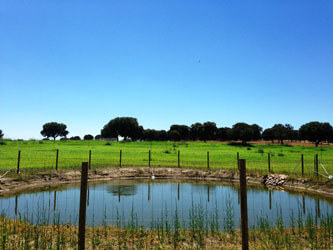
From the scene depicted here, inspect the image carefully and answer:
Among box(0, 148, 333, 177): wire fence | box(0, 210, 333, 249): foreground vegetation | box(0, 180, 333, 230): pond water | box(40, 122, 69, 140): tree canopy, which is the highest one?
box(40, 122, 69, 140): tree canopy

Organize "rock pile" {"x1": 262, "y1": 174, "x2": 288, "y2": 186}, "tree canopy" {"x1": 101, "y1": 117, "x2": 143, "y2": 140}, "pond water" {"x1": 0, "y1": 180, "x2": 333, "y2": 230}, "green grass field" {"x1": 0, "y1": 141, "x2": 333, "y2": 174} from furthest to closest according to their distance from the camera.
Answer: "tree canopy" {"x1": 101, "y1": 117, "x2": 143, "y2": 140} < "green grass field" {"x1": 0, "y1": 141, "x2": 333, "y2": 174} < "rock pile" {"x1": 262, "y1": 174, "x2": 288, "y2": 186} < "pond water" {"x1": 0, "y1": 180, "x2": 333, "y2": 230}

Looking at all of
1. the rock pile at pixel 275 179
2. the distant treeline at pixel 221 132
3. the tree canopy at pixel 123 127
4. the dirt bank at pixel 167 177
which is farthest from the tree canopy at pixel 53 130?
the rock pile at pixel 275 179

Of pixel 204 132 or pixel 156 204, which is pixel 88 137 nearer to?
pixel 204 132

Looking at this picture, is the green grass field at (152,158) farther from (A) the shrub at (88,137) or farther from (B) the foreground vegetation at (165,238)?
(A) the shrub at (88,137)

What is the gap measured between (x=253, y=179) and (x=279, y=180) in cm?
227

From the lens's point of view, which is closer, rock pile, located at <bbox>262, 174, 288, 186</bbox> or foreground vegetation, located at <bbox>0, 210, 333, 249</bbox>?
foreground vegetation, located at <bbox>0, 210, 333, 249</bbox>

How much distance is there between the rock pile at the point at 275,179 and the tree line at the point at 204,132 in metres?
64.3

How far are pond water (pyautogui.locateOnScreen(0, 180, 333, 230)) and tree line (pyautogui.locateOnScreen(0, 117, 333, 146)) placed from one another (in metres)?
70.6

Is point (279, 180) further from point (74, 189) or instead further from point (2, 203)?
point (2, 203)

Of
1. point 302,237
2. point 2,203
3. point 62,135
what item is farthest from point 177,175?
point 62,135

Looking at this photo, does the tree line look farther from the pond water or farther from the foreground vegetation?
the foreground vegetation

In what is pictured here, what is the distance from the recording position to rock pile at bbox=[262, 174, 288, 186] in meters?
21.6

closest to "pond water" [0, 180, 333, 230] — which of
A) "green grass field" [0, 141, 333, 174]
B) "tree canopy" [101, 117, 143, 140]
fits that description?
"green grass field" [0, 141, 333, 174]

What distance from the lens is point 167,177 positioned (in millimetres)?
25531
